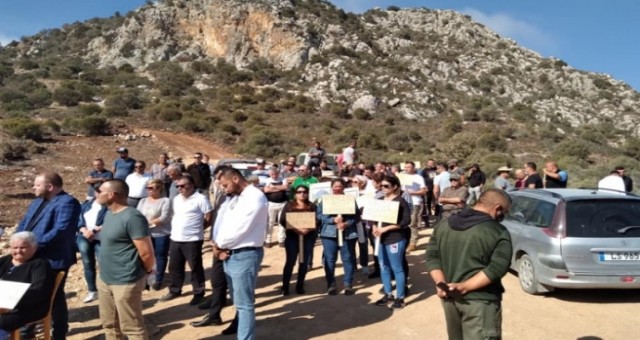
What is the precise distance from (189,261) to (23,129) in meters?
23.9

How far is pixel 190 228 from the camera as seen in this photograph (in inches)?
243

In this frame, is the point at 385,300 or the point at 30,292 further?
the point at 385,300

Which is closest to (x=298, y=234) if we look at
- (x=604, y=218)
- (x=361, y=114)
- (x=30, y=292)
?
(x=30, y=292)

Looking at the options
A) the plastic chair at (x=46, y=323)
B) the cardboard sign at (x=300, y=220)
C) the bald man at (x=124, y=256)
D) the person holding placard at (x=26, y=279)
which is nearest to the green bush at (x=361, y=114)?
the cardboard sign at (x=300, y=220)

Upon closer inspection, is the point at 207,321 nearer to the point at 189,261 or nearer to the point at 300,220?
the point at 189,261

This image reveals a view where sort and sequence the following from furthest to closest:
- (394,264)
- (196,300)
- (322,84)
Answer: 1. (322,84)
2. (196,300)
3. (394,264)

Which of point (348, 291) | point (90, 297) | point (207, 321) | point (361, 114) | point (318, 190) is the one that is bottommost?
point (348, 291)

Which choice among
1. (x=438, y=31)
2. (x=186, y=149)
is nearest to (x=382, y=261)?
(x=186, y=149)

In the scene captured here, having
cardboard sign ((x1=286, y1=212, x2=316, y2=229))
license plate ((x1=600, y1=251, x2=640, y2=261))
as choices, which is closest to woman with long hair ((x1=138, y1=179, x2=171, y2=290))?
cardboard sign ((x1=286, y1=212, x2=316, y2=229))

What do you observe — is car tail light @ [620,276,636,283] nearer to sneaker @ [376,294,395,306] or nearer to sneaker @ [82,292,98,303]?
sneaker @ [376,294,395,306]

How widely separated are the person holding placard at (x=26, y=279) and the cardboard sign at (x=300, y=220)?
123 inches

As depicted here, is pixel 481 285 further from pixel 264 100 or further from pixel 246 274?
pixel 264 100

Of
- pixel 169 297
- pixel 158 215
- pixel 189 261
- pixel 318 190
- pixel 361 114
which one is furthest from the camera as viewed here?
Result: pixel 361 114

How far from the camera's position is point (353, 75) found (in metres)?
54.2
